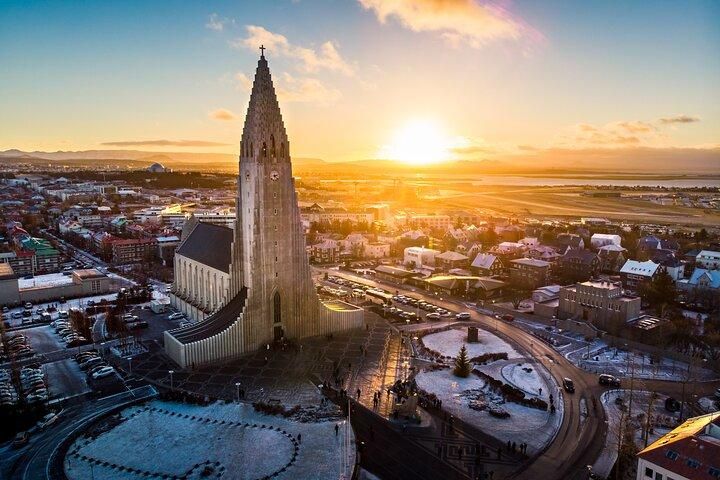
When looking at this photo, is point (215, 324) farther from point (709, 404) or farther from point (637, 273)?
point (637, 273)

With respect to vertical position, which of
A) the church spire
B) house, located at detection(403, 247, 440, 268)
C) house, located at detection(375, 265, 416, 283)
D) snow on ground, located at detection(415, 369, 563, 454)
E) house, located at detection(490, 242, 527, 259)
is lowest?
snow on ground, located at detection(415, 369, 563, 454)

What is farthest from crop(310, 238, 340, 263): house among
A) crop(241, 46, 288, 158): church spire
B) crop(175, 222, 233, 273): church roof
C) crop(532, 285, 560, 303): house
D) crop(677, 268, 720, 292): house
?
crop(677, 268, 720, 292): house

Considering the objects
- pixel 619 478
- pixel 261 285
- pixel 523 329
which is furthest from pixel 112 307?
pixel 619 478

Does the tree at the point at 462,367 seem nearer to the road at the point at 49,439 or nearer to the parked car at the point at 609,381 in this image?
the parked car at the point at 609,381

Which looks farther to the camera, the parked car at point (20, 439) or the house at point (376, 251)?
the house at point (376, 251)

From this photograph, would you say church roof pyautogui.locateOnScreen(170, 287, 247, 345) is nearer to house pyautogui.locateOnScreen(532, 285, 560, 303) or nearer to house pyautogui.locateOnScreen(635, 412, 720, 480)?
house pyautogui.locateOnScreen(635, 412, 720, 480)

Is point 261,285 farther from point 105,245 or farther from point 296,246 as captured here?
point 105,245

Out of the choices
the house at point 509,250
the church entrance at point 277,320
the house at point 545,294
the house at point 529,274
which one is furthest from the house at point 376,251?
the church entrance at point 277,320
